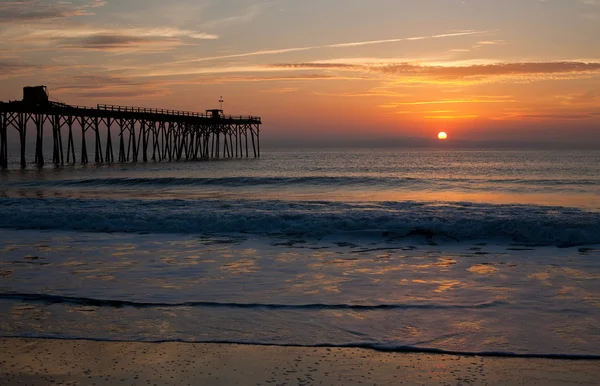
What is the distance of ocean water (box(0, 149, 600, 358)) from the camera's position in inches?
244

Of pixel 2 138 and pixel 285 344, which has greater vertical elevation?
pixel 2 138

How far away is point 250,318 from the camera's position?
671 cm

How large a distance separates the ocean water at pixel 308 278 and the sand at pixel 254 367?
0.25m

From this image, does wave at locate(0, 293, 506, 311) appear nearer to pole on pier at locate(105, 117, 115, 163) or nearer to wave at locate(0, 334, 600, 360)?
wave at locate(0, 334, 600, 360)

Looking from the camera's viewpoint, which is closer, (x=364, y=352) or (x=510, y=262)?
(x=364, y=352)

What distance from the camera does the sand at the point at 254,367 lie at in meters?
4.93

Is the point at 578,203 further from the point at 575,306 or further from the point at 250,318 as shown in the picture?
the point at 250,318

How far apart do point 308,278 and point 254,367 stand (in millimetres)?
3667

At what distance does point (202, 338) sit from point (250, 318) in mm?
817

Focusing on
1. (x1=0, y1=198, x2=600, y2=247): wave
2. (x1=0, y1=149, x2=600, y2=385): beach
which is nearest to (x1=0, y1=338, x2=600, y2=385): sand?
(x1=0, y1=149, x2=600, y2=385): beach

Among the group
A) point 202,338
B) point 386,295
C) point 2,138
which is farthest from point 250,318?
point 2,138

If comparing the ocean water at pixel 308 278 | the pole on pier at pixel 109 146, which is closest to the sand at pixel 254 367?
the ocean water at pixel 308 278

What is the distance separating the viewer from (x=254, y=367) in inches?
206

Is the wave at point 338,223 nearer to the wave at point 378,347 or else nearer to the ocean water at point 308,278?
the ocean water at point 308,278
